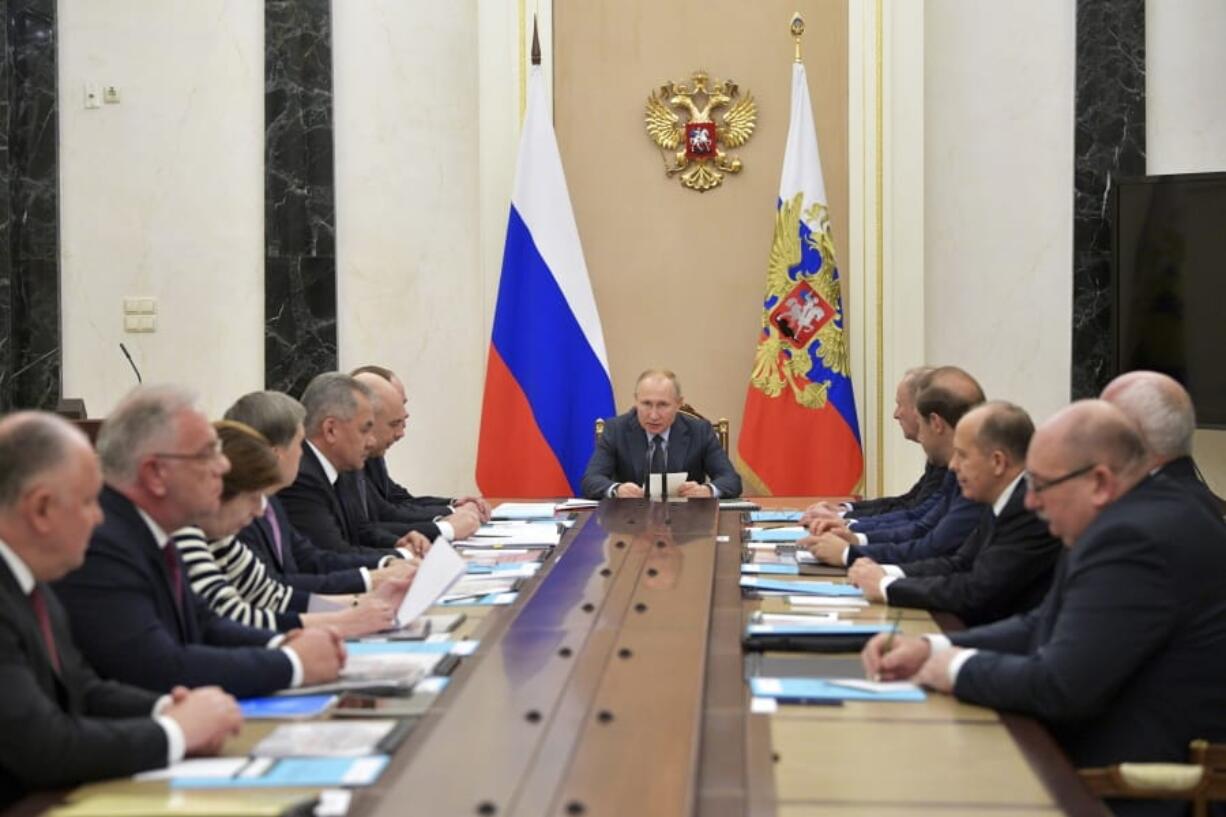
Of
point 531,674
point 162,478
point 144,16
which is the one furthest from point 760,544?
point 144,16

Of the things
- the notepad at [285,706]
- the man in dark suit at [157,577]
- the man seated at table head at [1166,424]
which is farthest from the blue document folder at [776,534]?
the notepad at [285,706]

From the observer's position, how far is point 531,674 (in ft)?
10.8

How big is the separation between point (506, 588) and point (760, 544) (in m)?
1.24

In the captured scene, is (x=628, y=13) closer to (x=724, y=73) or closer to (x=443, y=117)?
(x=724, y=73)

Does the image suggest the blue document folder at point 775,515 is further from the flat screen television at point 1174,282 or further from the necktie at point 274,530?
the flat screen television at point 1174,282

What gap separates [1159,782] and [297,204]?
6.72m

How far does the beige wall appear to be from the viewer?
8.75 meters

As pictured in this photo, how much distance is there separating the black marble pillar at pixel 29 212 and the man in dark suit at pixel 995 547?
19.4 ft

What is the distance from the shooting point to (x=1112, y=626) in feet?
10.3

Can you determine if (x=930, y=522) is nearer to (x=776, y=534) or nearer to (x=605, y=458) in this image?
(x=776, y=534)

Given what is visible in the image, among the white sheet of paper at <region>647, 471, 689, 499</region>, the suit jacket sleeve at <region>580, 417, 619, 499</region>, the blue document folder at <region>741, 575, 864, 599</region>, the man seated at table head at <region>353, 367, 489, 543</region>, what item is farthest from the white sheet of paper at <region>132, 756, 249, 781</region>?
the suit jacket sleeve at <region>580, 417, 619, 499</region>

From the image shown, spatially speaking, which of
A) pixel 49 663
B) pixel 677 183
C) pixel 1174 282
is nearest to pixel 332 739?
pixel 49 663

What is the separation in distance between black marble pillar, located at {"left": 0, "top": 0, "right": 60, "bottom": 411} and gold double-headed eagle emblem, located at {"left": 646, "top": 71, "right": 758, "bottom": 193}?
3.30 metres

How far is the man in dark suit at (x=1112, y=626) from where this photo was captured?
10.3ft
